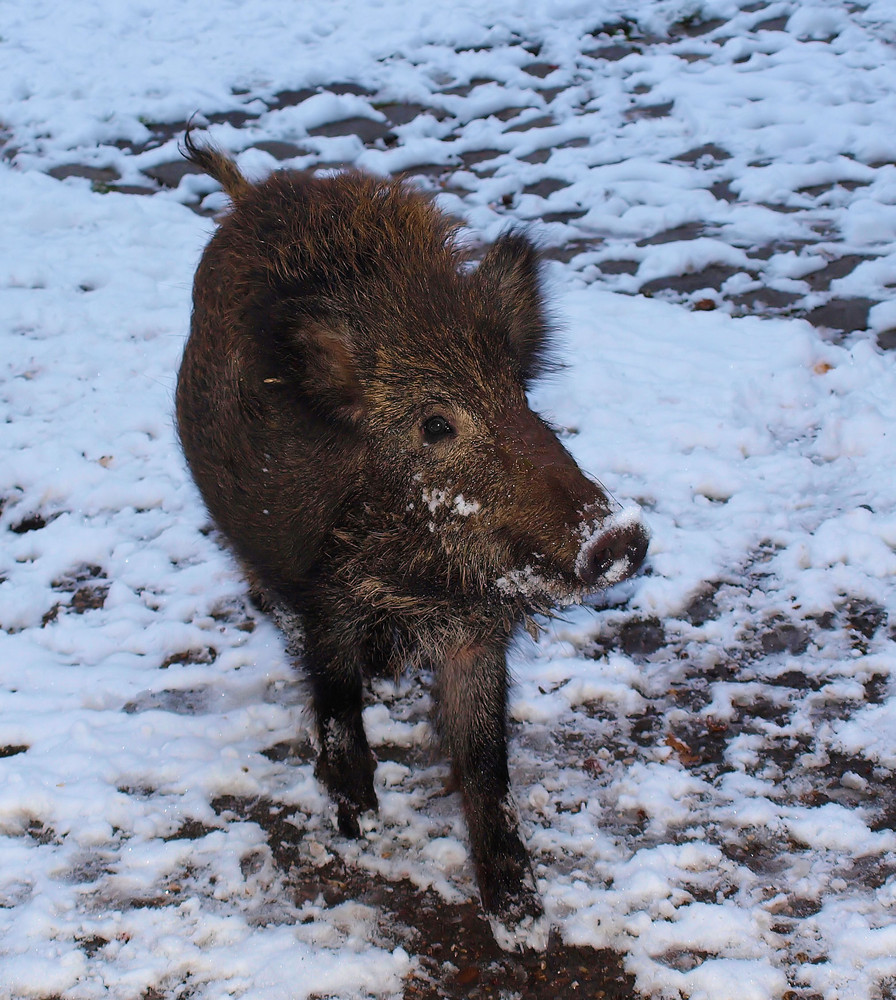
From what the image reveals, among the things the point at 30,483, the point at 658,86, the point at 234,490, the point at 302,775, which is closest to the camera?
the point at 234,490

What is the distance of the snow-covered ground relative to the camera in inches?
93.2

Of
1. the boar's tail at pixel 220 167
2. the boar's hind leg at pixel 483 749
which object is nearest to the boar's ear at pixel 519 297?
the boar's hind leg at pixel 483 749

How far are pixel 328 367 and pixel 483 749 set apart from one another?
3.49 feet

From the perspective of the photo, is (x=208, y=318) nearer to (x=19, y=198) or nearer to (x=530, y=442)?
(x=530, y=442)

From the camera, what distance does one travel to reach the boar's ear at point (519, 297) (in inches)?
89.7

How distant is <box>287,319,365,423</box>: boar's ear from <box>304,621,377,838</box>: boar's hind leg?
69cm

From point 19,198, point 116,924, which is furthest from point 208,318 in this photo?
point 19,198

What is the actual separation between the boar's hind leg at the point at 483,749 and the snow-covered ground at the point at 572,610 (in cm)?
12

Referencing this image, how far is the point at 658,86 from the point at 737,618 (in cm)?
463

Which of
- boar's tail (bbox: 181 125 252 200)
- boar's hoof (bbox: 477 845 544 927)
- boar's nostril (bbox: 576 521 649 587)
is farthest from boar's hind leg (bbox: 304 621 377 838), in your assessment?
boar's tail (bbox: 181 125 252 200)

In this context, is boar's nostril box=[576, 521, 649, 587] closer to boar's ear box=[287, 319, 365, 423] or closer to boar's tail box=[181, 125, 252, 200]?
boar's ear box=[287, 319, 365, 423]

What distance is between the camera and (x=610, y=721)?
2.93 metres

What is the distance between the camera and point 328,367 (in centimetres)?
218

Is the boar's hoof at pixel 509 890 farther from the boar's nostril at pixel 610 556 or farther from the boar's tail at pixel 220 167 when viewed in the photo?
the boar's tail at pixel 220 167
